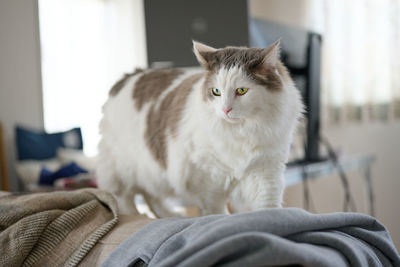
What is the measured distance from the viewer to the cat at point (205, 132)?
30.1 inches

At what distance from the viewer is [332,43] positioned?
3191 millimetres

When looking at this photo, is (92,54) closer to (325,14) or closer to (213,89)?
(325,14)

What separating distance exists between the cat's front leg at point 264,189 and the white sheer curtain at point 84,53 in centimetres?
283

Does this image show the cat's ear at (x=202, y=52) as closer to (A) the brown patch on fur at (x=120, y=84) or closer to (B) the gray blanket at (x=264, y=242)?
(B) the gray blanket at (x=264, y=242)

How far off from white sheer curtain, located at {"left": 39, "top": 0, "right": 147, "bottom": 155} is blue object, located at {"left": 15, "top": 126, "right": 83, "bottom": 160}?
35cm

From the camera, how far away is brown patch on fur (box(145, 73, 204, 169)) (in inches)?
38.2

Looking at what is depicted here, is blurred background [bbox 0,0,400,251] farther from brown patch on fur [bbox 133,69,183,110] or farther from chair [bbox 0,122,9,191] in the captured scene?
brown patch on fur [bbox 133,69,183,110]

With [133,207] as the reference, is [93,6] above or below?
above

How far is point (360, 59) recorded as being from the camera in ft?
10.3

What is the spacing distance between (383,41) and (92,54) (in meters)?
2.62

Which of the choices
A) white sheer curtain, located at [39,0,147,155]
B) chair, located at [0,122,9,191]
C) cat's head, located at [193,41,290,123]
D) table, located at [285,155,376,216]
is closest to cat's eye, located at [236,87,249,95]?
cat's head, located at [193,41,290,123]

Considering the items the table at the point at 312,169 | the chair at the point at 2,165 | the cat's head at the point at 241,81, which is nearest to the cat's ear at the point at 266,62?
the cat's head at the point at 241,81

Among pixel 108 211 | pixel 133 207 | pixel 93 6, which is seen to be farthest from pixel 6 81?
pixel 108 211

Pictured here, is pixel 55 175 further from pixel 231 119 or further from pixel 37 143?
pixel 37 143
